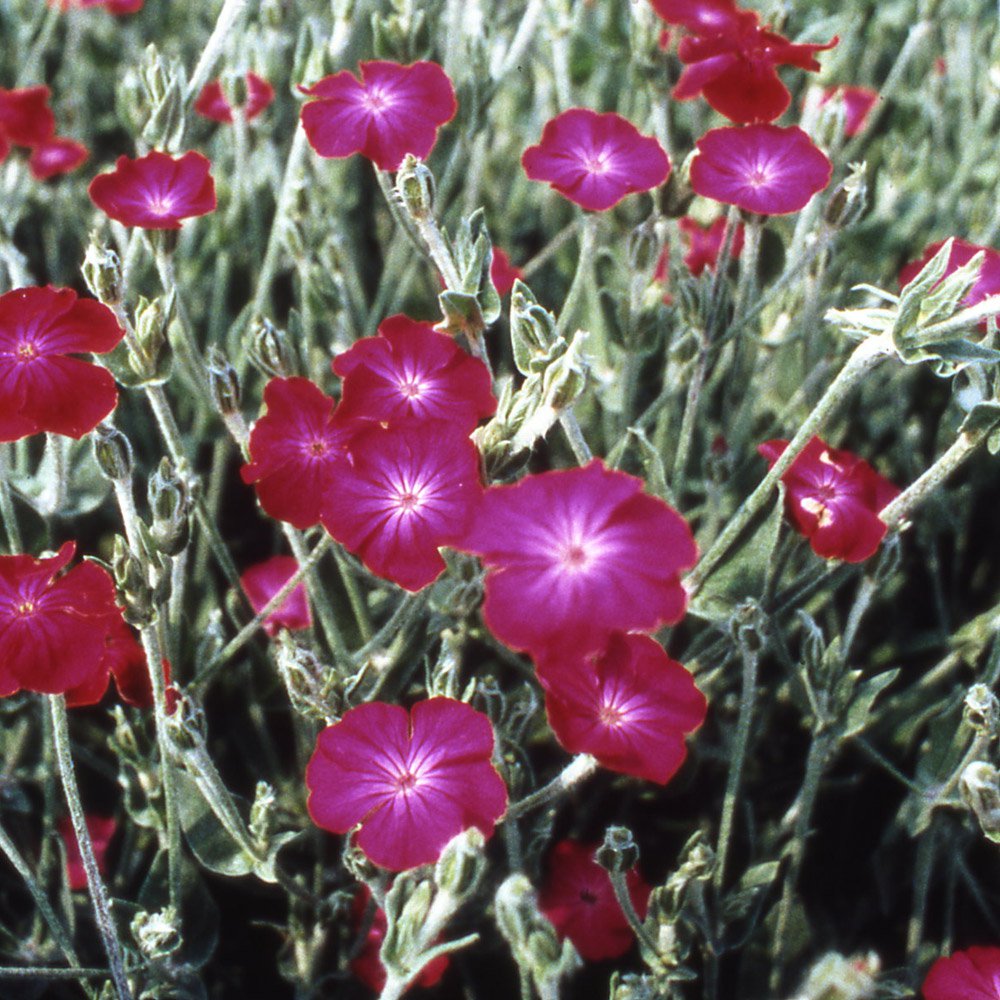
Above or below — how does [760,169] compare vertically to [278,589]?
above

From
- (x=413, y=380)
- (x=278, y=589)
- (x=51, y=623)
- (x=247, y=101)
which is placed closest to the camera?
(x=51, y=623)

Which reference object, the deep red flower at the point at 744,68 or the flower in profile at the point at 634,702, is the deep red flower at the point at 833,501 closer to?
the flower in profile at the point at 634,702

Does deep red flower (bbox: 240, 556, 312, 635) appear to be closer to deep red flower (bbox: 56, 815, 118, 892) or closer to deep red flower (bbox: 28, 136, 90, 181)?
deep red flower (bbox: 56, 815, 118, 892)

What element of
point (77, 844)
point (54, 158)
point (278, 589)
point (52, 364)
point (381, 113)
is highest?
point (381, 113)

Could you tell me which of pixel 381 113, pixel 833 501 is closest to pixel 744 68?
pixel 381 113

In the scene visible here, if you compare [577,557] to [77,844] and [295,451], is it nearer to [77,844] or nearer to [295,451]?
[295,451]

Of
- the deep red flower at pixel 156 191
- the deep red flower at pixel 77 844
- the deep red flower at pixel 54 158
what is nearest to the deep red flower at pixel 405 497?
A: the deep red flower at pixel 156 191

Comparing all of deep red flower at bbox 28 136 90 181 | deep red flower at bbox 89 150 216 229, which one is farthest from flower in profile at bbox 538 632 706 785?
deep red flower at bbox 28 136 90 181
